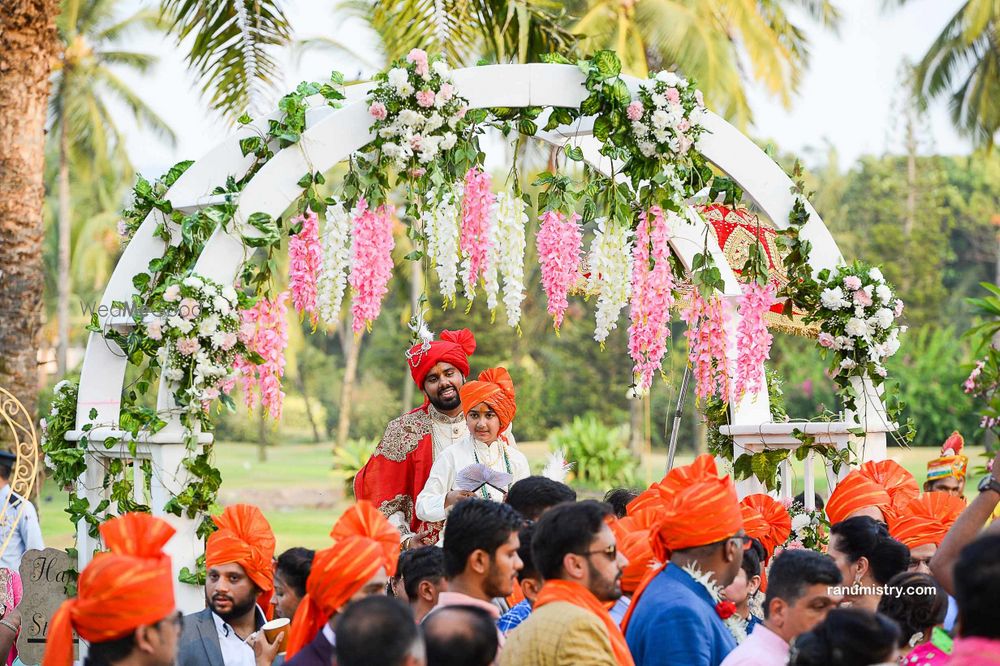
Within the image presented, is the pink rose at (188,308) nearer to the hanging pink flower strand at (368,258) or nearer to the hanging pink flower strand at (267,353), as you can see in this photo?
the hanging pink flower strand at (267,353)

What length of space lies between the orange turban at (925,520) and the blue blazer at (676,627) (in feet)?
6.59

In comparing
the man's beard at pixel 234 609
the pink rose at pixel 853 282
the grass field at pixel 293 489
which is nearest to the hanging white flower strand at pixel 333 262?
the man's beard at pixel 234 609

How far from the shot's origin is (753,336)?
24.1 ft

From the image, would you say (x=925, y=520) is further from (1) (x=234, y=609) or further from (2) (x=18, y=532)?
(2) (x=18, y=532)

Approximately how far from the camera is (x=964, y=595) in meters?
2.96

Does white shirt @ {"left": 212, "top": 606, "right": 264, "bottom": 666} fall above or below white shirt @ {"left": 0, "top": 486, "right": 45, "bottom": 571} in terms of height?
below

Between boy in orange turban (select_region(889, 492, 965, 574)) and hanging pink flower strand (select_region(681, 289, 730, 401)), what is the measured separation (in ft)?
5.63

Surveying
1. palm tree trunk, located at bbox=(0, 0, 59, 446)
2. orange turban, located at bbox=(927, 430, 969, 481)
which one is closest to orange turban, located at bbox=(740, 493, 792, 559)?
orange turban, located at bbox=(927, 430, 969, 481)

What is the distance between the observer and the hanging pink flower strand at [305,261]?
689 cm

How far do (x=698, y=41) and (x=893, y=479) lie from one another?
573 inches

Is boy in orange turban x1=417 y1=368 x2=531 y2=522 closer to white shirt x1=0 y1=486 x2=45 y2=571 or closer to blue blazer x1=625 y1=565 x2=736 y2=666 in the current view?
white shirt x1=0 y1=486 x2=45 y2=571

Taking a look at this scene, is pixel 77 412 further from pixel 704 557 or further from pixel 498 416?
pixel 704 557

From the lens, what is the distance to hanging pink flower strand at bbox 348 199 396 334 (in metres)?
6.89

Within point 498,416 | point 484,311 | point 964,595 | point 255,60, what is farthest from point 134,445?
point 484,311
